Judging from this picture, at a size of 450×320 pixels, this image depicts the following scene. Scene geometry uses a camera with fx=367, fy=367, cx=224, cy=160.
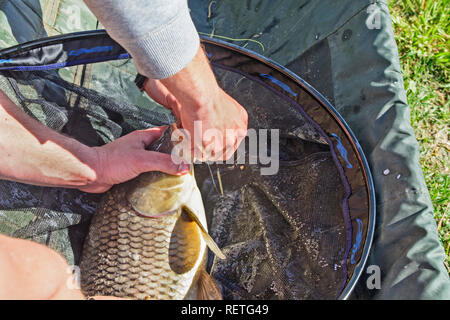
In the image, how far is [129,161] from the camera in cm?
144

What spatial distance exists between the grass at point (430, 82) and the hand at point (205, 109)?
3.61 feet

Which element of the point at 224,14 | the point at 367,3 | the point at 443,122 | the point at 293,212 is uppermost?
the point at 224,14

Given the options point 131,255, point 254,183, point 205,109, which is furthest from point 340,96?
point 131,255

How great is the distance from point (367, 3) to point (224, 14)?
3.04 feet

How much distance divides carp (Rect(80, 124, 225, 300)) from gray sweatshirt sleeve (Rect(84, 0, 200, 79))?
1.55ft

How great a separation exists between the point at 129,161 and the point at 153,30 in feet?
2.19

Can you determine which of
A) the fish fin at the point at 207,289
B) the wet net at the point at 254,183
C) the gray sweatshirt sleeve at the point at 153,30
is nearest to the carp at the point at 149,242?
the fish fin at the point at 207,289

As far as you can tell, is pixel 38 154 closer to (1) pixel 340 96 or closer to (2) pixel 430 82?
(1) pixel 340 96

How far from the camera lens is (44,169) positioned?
144 centimetres

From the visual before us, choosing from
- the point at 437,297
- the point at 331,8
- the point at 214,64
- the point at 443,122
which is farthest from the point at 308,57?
the point at 437,297

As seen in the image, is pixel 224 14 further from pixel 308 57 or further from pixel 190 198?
pixel 190 198

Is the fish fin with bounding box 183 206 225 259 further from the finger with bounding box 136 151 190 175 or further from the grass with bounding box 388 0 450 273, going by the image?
the grass with bounding box 388 0 450 273

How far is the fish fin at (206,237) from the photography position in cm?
142

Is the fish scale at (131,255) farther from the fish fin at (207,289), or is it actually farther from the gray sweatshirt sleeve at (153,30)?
the gray sweatshirt sleeve at (153,30)
